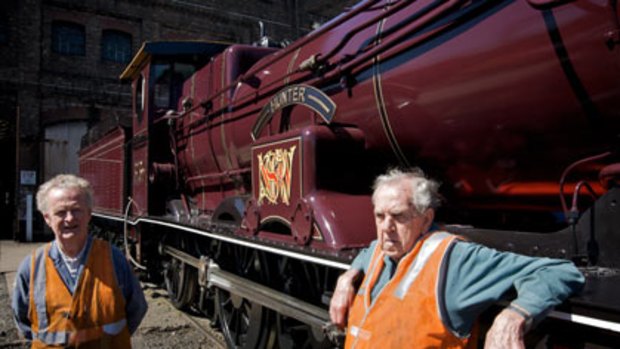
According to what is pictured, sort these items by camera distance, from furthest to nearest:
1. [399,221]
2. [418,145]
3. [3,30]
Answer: [3,30] < [418,145] < [399,221]

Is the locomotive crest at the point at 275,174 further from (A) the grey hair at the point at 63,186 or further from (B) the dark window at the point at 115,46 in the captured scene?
(B) the dark window at the point at 115,46

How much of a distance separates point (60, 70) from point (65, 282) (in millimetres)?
15185

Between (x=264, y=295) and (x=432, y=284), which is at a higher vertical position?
(x=432, y=284)

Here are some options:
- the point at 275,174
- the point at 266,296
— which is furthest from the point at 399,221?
the point at 266,296

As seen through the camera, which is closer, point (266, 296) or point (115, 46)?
point (266, 296)

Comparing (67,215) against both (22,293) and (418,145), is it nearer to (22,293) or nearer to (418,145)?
(22,293)

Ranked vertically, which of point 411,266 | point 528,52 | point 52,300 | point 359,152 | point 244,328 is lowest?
point 244,328

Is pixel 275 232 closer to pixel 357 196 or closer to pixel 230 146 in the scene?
pixel 357 196

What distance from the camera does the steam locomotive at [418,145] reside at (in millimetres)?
1829

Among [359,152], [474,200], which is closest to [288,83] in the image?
[359,152]

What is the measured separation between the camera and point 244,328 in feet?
15.0

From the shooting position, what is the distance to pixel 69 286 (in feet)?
7.43

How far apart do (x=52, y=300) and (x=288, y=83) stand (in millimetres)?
2214

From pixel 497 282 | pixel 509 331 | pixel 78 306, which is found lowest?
pixel 78 306
